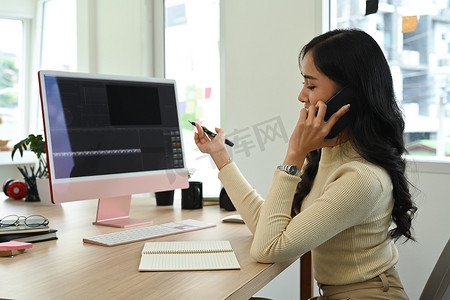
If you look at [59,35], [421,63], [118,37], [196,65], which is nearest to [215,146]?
[421,63]

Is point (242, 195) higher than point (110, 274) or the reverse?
higher

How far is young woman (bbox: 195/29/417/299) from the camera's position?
126cm

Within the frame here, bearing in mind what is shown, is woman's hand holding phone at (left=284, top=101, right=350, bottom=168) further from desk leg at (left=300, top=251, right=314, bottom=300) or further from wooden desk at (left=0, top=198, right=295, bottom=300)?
desk leg at (left=300, top=251, right=314, bottom=300)

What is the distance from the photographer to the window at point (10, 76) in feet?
16.2

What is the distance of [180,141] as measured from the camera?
1938 millimetres

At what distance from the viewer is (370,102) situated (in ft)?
4.54

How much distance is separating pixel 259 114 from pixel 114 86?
4.92 feet

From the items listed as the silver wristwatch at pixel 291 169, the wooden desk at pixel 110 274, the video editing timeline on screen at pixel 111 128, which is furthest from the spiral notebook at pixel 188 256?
the video editing timeline on screen at pixel 111 128

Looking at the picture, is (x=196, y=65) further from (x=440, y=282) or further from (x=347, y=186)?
(x=440, y=282)

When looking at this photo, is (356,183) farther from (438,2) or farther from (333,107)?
(438,2)

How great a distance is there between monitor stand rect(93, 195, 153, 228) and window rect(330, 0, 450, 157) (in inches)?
61.1

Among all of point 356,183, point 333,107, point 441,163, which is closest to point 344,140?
point 333,107

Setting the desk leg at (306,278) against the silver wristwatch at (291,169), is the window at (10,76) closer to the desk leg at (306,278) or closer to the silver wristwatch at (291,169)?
the desk leg at (306,278)

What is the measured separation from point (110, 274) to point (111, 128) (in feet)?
2.21
